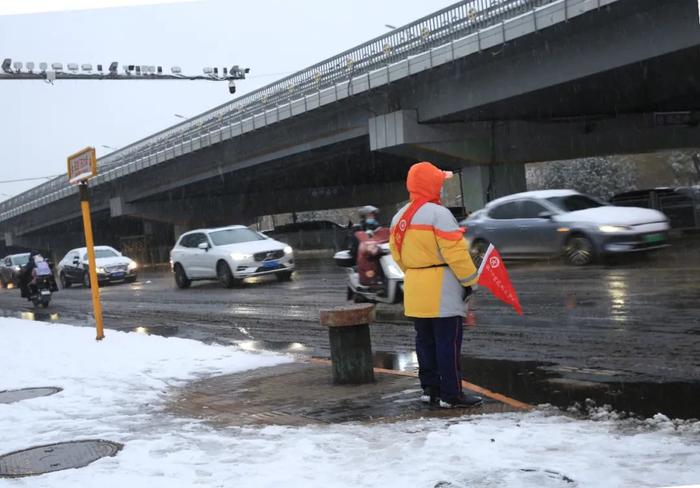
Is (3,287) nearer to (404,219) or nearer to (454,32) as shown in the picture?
(454,32)

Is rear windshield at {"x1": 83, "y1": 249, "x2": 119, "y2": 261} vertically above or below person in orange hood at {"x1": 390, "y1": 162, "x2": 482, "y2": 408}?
above

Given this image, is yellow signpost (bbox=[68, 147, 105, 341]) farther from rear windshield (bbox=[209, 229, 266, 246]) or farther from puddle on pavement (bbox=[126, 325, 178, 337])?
rear windshield (bbox=[209, 229, 266, 246])

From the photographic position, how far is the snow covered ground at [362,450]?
3.94 meters

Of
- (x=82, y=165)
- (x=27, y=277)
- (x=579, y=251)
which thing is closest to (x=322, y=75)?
(x=27, y=277)

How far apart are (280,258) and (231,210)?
37.9m

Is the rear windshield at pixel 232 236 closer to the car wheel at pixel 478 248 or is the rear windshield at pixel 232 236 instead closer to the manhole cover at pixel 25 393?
the car wheel at pixel 478 248

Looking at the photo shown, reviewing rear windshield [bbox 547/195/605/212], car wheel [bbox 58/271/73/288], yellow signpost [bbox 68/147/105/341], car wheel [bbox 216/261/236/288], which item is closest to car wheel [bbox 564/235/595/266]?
rear windshield [bbox 547/195/605/212]

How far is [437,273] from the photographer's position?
19.1ft

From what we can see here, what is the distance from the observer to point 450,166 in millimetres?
34031

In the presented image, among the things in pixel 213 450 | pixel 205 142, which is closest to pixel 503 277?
pixel 213 450

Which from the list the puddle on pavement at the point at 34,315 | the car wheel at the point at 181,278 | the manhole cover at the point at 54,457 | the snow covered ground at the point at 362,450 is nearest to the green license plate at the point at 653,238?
the snow covered ground at the point at 362,450

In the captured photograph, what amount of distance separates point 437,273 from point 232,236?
1662 centimetres

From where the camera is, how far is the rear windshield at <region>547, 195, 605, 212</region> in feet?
56.9

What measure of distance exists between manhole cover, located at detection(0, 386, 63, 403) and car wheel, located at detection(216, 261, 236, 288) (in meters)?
13.1
